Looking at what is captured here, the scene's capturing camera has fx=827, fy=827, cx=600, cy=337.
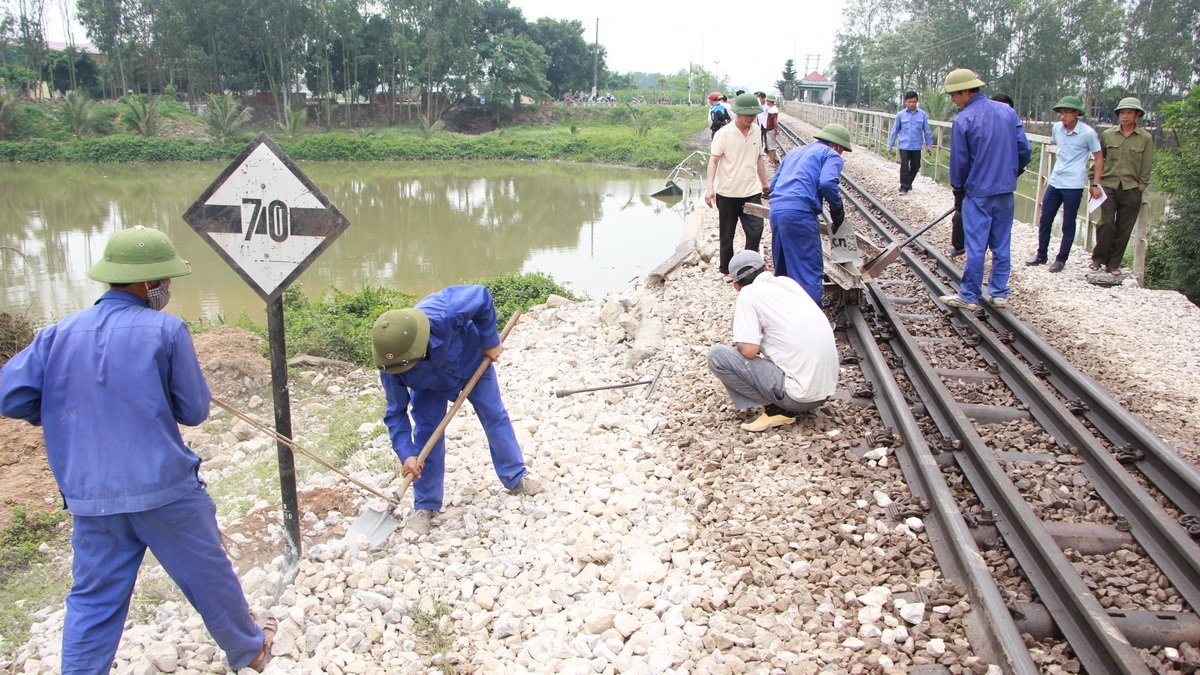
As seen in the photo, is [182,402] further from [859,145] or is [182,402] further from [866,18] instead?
[866,18]

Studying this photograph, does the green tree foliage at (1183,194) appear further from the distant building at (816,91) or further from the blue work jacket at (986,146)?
the distant building at (816,91)

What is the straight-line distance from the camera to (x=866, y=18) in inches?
2977

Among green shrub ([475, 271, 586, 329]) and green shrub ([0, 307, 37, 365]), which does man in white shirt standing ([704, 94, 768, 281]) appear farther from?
green shrub ([0, 307, 37, 365])

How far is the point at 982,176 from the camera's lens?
6.93 meters

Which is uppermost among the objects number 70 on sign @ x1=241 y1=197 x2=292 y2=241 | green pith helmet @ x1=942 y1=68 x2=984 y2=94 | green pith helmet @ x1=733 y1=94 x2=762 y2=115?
green pith helmet @ x1=942 y1=68 x2=984 y2=94

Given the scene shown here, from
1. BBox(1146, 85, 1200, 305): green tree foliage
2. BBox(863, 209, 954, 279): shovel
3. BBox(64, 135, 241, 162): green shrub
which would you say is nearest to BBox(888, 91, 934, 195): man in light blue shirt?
BBox(1146, 85, 1200, 305): green tree foliage

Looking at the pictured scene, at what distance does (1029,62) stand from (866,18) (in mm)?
Answer: 24014

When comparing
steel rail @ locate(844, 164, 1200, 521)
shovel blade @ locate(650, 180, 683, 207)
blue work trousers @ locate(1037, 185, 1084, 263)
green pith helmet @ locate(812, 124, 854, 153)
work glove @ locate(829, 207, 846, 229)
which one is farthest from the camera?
shovel blade @ locate(650, 180, 683, 207)

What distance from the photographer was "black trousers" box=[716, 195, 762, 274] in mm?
8008

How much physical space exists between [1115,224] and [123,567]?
9.20m

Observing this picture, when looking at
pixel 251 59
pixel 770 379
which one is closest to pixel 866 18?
pixel 251 59

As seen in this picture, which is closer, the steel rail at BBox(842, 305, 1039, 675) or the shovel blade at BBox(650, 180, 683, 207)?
the steel rail at BBox(842, 305, 1039, 675)

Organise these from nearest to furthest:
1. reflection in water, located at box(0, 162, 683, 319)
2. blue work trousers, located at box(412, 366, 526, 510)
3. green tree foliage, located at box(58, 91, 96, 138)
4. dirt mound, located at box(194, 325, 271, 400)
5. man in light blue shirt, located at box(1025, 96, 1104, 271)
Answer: blue work trousers, located at box(412, 366, 526, 510) → dirt mound, located at box(194, 325, 271, 400) → man in light blue shirt, located at box(1025, 96, 1104, 271) → reflection in water, located at box(0, 162, 683, 319) → green tree foliage, located at box(58, 91, 96, 138)

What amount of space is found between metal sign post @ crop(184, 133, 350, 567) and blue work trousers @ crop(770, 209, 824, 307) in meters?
3.68
